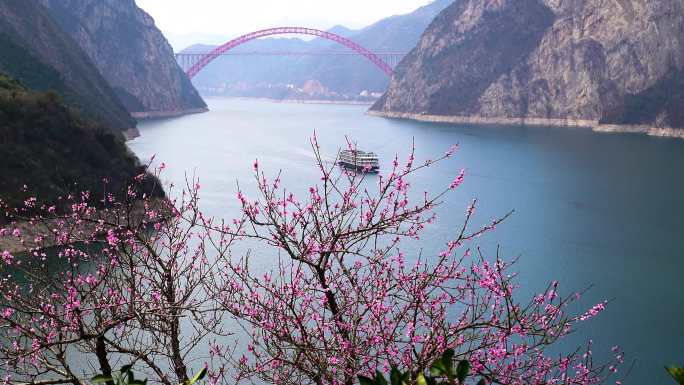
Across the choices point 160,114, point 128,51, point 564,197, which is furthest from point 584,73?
point 564,197

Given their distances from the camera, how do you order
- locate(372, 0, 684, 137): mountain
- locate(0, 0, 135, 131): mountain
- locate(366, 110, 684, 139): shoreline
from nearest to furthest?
locate(0, 0, 135, 131): mountain < locate(366, 110, 684, 139): shoreline < locate(372, 0, 684, 137): mountain

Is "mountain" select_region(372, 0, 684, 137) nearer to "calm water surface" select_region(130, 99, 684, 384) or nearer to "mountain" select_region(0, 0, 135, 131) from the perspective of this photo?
"calm water surface" select_region(130, 99, 684, 384)

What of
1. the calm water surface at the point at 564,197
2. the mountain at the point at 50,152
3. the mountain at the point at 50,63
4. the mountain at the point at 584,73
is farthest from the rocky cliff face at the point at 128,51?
the mountain at the point at 50,152

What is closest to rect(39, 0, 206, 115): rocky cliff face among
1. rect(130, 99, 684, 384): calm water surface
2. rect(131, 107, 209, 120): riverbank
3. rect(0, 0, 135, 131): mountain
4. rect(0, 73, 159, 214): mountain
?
rect(131, 107, 209, 120): riverbank

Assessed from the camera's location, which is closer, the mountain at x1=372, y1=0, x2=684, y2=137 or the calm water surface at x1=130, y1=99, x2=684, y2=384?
the calm water surface at x1=130, y1=99, x2=684, y2=384

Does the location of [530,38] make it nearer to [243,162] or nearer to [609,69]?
[609,69]

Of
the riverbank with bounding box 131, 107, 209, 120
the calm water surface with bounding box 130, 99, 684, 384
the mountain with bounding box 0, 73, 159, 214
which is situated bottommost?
the calm water surface with bounding box 130, 99, 684, 384

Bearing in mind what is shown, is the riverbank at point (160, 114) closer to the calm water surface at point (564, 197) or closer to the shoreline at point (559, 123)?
the calm water surface at point (564, 197)
